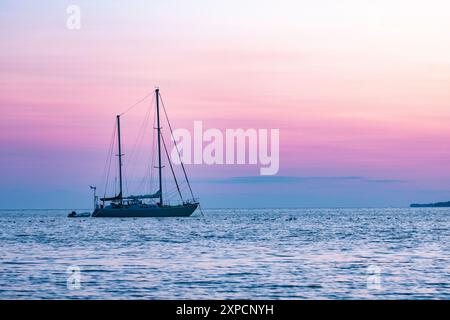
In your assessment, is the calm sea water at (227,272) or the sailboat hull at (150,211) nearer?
the calm sea water at (227,272)

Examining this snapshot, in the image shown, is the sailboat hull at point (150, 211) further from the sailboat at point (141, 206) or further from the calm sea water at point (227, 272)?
the calm sea water at point (227, 272)

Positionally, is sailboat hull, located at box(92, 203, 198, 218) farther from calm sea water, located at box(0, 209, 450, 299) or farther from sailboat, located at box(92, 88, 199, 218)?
calm sea water, located at box(0, 209, 450, 299)

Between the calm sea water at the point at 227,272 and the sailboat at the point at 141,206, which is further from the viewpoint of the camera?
the sailboat at the point at 141,206

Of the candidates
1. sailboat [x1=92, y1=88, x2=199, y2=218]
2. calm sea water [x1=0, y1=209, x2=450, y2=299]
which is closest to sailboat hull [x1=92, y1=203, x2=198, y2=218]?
sailboat [x1=92, y1=88, x2=199, y2=218]

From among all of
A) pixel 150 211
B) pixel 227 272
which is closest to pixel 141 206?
pixel 150 211

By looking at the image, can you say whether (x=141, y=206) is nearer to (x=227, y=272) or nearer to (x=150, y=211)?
(x=150, y=211)

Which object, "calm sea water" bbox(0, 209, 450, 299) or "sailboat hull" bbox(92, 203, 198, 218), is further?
"sailboat hull" bbox(92, 203, 198, 218)

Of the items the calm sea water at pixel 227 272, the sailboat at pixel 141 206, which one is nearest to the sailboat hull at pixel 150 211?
the sailboat at pixel 141 206

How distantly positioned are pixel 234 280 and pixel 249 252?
19411mm

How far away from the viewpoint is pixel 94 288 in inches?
1210

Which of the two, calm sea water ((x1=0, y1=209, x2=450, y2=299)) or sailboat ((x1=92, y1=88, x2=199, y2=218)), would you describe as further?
sailboat ((x1=92, y1=88, x2=199, y2=218))
